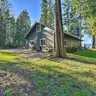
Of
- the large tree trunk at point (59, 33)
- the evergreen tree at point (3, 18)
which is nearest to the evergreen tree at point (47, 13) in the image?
the evergreen tree at point (3, 18)

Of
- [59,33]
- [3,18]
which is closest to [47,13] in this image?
[3,18]

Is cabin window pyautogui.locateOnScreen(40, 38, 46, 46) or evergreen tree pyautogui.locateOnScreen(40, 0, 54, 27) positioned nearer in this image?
cabin window pyautogui.locateOnScreen(40, 38, 46, 46)

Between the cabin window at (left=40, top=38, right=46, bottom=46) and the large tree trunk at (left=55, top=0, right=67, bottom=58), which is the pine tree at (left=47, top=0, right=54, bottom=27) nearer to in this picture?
the cabin window at (left=40, top=38, right=46, bottom=46)

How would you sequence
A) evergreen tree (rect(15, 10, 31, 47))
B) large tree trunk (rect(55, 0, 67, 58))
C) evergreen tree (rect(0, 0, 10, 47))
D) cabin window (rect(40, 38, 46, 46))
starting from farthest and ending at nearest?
evergreen tree (rect(15, 10, 31, 47))
evergreen tree (rect(0, 0, 10, 47))
cabin window (rect(40, 38, 46, 46))
large tree trunk (rect(55, 0, 67, 58))

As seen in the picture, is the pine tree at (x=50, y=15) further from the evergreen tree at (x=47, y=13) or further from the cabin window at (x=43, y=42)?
the cabin window at (x=43, y=42)

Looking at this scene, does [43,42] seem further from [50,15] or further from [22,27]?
[22,27]

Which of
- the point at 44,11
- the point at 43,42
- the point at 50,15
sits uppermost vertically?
the point at 44,11

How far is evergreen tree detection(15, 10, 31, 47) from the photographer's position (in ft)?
147

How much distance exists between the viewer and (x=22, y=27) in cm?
4619

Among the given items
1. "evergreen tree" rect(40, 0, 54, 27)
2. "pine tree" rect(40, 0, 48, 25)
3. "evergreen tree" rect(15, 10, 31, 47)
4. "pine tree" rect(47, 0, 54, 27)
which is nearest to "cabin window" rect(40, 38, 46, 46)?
"pine tree" rect(47, 0, 54, 27)

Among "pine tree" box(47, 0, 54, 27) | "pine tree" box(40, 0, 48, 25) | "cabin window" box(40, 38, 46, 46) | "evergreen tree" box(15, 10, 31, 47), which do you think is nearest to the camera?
"cabin window" box(40, 38, 46, 46)

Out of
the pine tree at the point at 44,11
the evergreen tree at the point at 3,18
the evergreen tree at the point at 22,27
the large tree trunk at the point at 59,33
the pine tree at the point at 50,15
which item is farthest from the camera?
the evergreen tree at the point at 22,27

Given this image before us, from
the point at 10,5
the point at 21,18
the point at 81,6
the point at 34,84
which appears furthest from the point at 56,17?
the point at 21,18

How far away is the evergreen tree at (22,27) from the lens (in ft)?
147
